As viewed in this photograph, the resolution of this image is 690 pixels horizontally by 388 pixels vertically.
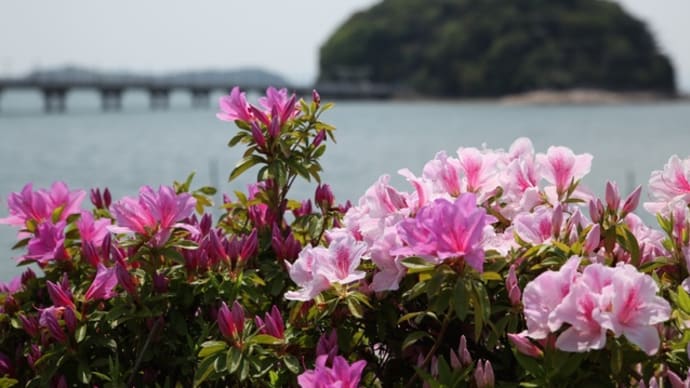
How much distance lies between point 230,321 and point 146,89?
2567 inches

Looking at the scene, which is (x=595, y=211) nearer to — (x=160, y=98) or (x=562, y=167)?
(x=562, y=167)

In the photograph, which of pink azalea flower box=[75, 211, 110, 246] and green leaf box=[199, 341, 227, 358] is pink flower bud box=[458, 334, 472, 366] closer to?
green leaf box=[199, 341, 227, 358]

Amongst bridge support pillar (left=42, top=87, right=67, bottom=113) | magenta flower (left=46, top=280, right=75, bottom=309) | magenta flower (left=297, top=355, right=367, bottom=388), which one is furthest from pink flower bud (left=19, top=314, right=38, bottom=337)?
bridge support pillar (left=42, top=87, right=67, bottom=113)

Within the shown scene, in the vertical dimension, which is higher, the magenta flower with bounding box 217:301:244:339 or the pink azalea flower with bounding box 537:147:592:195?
the pink azalea flower with bounding box 537:147:592:195

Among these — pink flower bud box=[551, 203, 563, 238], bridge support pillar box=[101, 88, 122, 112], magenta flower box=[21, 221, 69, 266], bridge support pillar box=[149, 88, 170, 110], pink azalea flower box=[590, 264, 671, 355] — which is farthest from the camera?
bridge support pillar box=[149, 88, 170, 110]

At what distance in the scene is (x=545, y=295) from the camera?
4.58 feet

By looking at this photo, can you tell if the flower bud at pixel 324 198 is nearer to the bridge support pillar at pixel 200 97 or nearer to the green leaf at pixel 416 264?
the green leaf at pixel 416 264

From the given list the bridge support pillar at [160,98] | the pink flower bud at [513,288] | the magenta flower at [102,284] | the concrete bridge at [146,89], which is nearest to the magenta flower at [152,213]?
the magenta flower at [102,284]

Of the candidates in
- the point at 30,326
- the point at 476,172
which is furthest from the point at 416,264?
the point at 30,326

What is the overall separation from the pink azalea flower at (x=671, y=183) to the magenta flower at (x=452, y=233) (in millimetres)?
571

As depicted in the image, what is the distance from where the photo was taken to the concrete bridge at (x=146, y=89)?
5634 centimetres

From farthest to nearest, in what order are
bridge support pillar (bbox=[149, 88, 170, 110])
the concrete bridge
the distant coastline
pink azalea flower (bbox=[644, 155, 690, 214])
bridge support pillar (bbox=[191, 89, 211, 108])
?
bridge support pillar (bbox=[191, 89, 211, 108]) < the distant coastline < bridge support pillar (bbox=[149, 88, 170, 110]) < the concrete bridge < pink azalea flower (bbox=[644, 155, 690, 214])

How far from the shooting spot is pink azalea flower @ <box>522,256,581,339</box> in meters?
1.38

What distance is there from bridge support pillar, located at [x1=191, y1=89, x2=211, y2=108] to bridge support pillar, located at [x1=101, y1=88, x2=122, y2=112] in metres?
7.71
